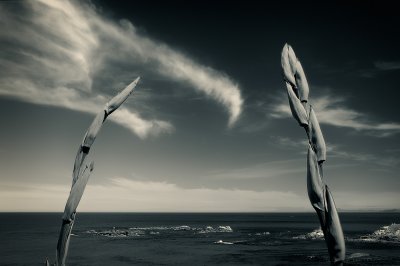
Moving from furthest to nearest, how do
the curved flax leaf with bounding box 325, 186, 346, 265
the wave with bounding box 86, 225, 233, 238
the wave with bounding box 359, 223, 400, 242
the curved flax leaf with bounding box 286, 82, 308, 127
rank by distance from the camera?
the wave with bounding box 86, 225, 233, 238
the wave with bounding box 359, 223, 400, 242
the curved flax leaf with bounding box 286, 82, 308, 127
the curved flax leaf with bounding box 325, 186, 346, 265

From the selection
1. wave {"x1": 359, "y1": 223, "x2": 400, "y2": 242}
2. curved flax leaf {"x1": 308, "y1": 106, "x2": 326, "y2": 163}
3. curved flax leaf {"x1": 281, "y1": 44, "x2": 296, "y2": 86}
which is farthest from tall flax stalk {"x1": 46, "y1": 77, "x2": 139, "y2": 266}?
wave {"x1": 359, "y1": 223, "x2": 400, "y2": 242}

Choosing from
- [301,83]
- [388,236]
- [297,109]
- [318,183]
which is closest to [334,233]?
[318,183]

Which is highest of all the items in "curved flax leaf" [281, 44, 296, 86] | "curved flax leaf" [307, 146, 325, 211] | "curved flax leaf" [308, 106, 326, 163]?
"curved flax leaf" [281, 44, 296, 86]

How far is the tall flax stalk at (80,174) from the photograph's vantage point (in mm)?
1239

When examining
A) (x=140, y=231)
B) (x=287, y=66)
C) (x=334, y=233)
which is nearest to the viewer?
(x=334, y=233)

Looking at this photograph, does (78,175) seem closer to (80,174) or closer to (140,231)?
(80,174)

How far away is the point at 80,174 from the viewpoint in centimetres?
128

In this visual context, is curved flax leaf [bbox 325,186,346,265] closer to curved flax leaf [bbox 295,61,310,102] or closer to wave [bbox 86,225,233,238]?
curved flax leaf [bbox 295,61,310,102]

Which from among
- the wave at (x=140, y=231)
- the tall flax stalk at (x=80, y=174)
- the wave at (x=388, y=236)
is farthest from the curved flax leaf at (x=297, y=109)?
the wave at (x=140, y=231)

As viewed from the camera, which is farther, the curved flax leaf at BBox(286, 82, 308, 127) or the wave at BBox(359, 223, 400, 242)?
the wave at BBox(359, 223, 400, 242)

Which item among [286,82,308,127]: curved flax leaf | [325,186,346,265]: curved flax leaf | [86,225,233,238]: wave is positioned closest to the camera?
[325,186,346,265]: curved flax leaf

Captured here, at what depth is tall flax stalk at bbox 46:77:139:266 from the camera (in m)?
1.24

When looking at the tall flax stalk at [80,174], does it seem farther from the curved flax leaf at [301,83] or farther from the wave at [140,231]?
the wave at [140,231]

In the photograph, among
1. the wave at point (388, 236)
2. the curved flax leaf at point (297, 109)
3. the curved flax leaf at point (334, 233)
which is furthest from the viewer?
the wave at point (388, 236)
